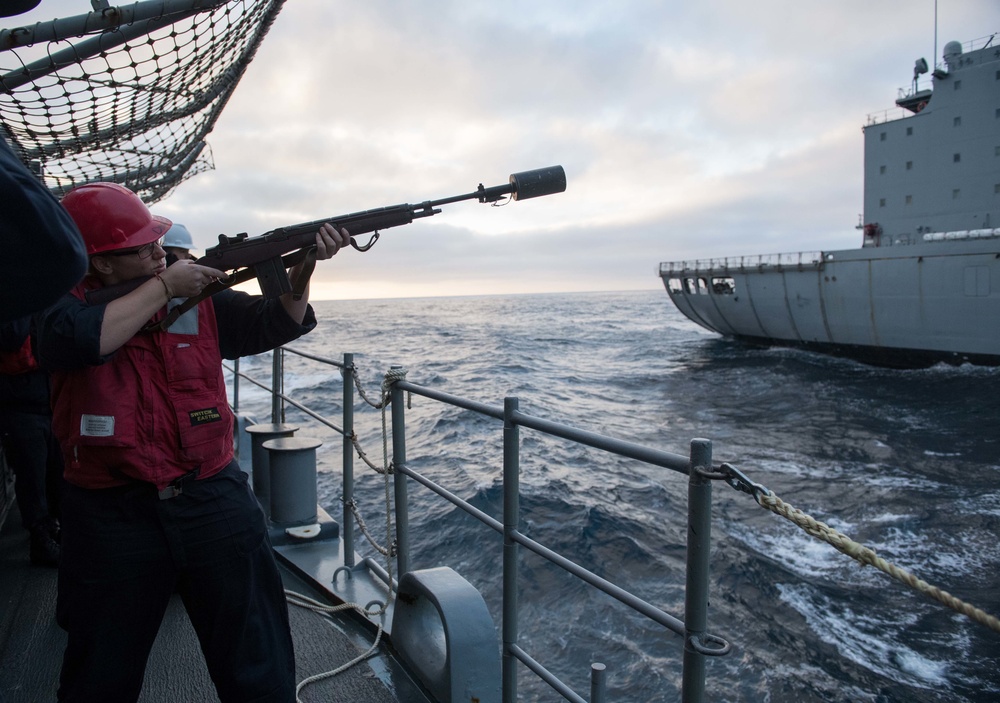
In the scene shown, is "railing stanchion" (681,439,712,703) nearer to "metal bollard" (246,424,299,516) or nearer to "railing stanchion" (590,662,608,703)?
"railing stanchion" (590,662,608,703)

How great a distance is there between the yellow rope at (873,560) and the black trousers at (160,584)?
4.64 ft

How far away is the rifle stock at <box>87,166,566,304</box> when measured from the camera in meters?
2.11

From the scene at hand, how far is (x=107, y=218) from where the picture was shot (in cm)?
176

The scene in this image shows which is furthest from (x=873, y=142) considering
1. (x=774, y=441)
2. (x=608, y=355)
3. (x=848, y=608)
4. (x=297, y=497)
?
(x=297, y=497)

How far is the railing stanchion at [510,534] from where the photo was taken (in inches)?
84.5

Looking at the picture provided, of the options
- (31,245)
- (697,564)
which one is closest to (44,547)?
(31,245)

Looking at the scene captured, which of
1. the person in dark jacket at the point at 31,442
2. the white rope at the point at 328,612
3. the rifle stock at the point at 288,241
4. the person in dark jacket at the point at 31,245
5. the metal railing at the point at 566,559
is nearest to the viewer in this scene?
the person in dark jacket at the point at 31,245

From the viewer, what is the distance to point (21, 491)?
12.2ft

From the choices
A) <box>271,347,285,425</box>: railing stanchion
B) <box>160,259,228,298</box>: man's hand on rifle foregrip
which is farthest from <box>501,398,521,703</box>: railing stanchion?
<box>271,347,285,425</box>: railing stanchion

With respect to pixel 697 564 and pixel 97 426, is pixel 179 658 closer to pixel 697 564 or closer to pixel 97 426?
pixel 97 426

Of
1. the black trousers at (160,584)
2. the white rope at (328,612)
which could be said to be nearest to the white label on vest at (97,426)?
the black trousers at (160,584)

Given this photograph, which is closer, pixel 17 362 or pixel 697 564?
pixel 697 564

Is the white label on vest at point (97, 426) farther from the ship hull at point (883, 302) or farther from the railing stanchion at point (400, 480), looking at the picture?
the ship hull at point (883, 302)

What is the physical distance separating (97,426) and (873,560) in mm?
1819
